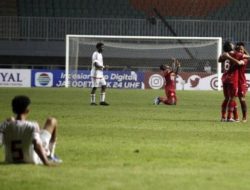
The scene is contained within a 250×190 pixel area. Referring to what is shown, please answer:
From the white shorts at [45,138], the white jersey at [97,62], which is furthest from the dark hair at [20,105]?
the white jersey at [97,62]

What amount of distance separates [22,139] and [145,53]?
40327mm

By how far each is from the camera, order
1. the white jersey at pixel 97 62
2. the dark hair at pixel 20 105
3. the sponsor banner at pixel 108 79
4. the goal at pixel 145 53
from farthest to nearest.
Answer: the sponsor banner at pixel 108 79 < the goal at pixel 145 53 < the white jersey at pixel 97 62 < the dark hair at pixel 20 105

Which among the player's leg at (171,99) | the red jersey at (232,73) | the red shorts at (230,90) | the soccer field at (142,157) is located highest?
the red jersey at (232,73)

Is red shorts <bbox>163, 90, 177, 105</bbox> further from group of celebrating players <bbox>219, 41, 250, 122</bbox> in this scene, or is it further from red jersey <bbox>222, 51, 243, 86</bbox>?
red jersey <bbox>222, 51, 243, 86</bbox>

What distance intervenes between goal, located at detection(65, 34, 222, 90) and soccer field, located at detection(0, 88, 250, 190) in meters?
25.8

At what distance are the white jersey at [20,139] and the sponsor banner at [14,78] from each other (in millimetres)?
39337

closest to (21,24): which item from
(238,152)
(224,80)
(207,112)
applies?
(207,112)

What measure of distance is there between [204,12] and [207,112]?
102 ft

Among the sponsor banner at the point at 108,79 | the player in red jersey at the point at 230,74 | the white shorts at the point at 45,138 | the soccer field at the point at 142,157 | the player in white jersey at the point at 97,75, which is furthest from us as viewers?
the sponsor banner at the point at 108,79

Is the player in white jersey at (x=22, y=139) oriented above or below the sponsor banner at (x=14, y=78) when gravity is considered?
below

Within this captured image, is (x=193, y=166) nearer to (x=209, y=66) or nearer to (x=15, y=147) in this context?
(x=15, y=147)

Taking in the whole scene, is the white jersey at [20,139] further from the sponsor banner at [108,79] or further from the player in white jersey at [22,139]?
the sponsor banner at [108,79]

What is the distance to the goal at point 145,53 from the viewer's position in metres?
47.0

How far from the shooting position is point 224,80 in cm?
1984
